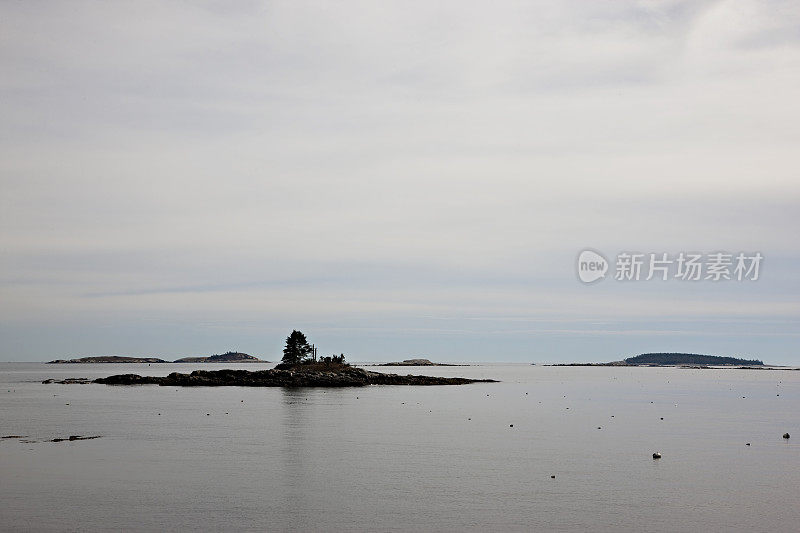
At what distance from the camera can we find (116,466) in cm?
4850

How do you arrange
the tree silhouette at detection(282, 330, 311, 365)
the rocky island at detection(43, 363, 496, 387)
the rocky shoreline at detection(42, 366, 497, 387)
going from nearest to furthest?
the rocky shoreline at detection(42, 366, 497, 387), the rocky island at detection(43, 363, 496, 387), the tree silhouette at detection(282, 330, 311, 365)

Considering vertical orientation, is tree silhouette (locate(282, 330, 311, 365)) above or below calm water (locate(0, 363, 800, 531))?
above

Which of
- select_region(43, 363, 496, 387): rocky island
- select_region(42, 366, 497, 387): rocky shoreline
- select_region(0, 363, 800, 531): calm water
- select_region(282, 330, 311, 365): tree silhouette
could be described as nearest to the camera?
select_region(0, 363, 800, 531): calm water

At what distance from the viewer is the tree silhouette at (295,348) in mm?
174750

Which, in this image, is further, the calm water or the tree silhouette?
the tree silhouette

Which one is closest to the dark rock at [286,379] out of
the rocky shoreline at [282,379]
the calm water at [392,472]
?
the rocky shoreline at [282,379]

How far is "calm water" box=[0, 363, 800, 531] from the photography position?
117ft

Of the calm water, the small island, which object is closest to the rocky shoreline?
the small island

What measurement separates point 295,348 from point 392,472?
131 meters

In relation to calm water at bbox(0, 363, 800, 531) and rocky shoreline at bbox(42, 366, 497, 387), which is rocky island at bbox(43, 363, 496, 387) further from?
calm water at bbox(0, 363, 800, 531)

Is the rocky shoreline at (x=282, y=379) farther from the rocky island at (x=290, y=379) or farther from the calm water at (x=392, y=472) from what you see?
the calm water at (x=392, y=472)

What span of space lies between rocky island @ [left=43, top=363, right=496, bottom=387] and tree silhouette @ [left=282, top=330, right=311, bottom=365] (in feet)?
9.58

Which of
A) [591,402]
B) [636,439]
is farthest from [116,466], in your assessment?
[591,402]

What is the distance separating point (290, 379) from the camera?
15562 centimetres
